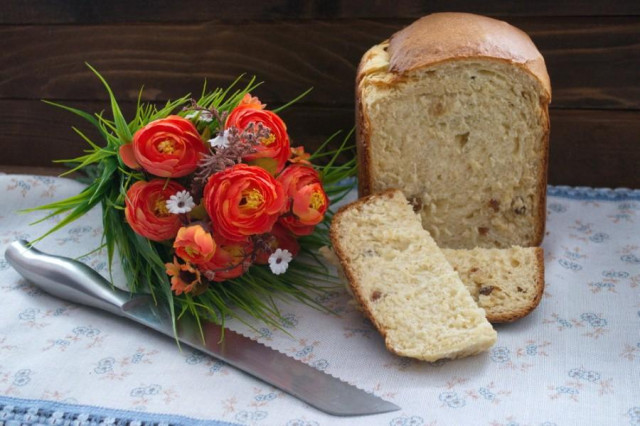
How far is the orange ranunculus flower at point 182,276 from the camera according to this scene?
6.33ft

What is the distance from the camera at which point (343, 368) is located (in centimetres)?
181

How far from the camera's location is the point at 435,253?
6.57 ft

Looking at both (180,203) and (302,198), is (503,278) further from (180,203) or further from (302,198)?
(180,203)

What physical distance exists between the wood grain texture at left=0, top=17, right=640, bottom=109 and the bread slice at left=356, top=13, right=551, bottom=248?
433 mm

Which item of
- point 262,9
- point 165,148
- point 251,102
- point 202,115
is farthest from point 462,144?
point 262,9

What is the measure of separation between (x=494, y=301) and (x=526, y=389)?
1.09 ft

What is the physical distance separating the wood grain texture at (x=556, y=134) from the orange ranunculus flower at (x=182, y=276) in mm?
1096

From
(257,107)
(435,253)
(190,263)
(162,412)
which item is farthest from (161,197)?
(435,253)

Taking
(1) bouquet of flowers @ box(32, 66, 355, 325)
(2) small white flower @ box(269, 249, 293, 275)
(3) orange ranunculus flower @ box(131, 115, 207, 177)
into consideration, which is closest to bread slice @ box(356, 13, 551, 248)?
(1) bouquet of flowers @ box(32, 66, 355, 325)

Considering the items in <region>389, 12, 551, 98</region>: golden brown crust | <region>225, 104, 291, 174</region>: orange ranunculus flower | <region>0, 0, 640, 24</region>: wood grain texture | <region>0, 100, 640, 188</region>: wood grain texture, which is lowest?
<region>0, 100, 640, 188</region>: wood grain texture

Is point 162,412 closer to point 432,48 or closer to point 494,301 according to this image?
point 494,301

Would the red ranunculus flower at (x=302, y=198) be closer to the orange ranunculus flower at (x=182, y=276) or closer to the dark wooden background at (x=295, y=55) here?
the orange ranunculus flower at (x=182, y=276)

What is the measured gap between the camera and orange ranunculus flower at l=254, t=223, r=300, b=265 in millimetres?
2037

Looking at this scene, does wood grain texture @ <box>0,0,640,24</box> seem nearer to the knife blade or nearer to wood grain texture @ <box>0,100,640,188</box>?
wood grain texture @ <box>0,100,640,188</box>
